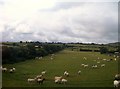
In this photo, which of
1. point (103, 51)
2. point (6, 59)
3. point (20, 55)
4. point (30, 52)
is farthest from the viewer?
point (103, 51)

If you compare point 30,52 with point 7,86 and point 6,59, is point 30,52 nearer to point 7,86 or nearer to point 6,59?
point 6,59

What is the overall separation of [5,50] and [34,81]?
39041 millimetres

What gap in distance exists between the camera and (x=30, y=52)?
104 metres

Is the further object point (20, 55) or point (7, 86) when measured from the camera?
point (20, 55)

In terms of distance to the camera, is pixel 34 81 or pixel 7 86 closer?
pixel 7 86

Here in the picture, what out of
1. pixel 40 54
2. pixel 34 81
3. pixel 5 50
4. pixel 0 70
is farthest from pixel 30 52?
pixel 34 81

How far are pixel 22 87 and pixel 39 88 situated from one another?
2384mm

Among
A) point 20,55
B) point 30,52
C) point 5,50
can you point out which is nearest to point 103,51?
point 30,52

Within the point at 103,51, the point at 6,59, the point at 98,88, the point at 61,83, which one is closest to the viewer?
the point at 98,88

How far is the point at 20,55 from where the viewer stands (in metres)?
89.9

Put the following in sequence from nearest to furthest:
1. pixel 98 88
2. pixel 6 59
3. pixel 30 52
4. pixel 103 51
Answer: pixel 98 88
pixel 6 59
pixel 30 52
pixel 103 51

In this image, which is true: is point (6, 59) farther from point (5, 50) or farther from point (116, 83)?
point (116, 83)

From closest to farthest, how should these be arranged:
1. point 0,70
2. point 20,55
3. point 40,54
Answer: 1. point 0,70
2. point 20,55
3. point 40,54

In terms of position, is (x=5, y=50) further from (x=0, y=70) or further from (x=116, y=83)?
(x=116, y=83)
